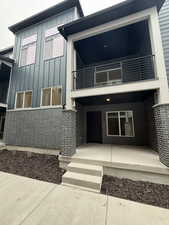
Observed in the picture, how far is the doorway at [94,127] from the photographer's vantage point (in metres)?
7.91

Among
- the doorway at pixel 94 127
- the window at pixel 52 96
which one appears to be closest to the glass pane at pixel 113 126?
Answer: the doorway at pixel 94 127

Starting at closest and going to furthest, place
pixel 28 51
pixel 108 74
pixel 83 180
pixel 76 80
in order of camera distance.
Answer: pixel 83 180
pixel 76 80
pixel 108 74
pixel 28 51

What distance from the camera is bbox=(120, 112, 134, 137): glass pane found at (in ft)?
23.4

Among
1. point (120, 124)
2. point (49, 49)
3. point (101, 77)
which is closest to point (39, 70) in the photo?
point (49, 49)

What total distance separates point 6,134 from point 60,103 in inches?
194

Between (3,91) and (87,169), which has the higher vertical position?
(3,91)

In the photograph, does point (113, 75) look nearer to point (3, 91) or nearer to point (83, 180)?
point (83, 180)

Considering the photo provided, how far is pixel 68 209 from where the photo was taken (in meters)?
2.49

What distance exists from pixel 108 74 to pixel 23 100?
21.8 feet

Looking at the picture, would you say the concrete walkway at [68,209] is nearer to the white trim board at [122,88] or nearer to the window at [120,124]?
the white trim board at [122,88]

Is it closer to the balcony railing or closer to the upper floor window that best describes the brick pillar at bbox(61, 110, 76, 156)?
the balcony railing

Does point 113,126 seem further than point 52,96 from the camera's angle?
→ Yes

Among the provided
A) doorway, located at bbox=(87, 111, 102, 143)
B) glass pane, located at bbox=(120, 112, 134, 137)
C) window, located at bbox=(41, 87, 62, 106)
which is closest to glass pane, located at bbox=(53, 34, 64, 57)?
window, located at bbox=(41, 87, 62, 106)

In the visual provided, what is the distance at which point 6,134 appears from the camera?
7.72 metres
